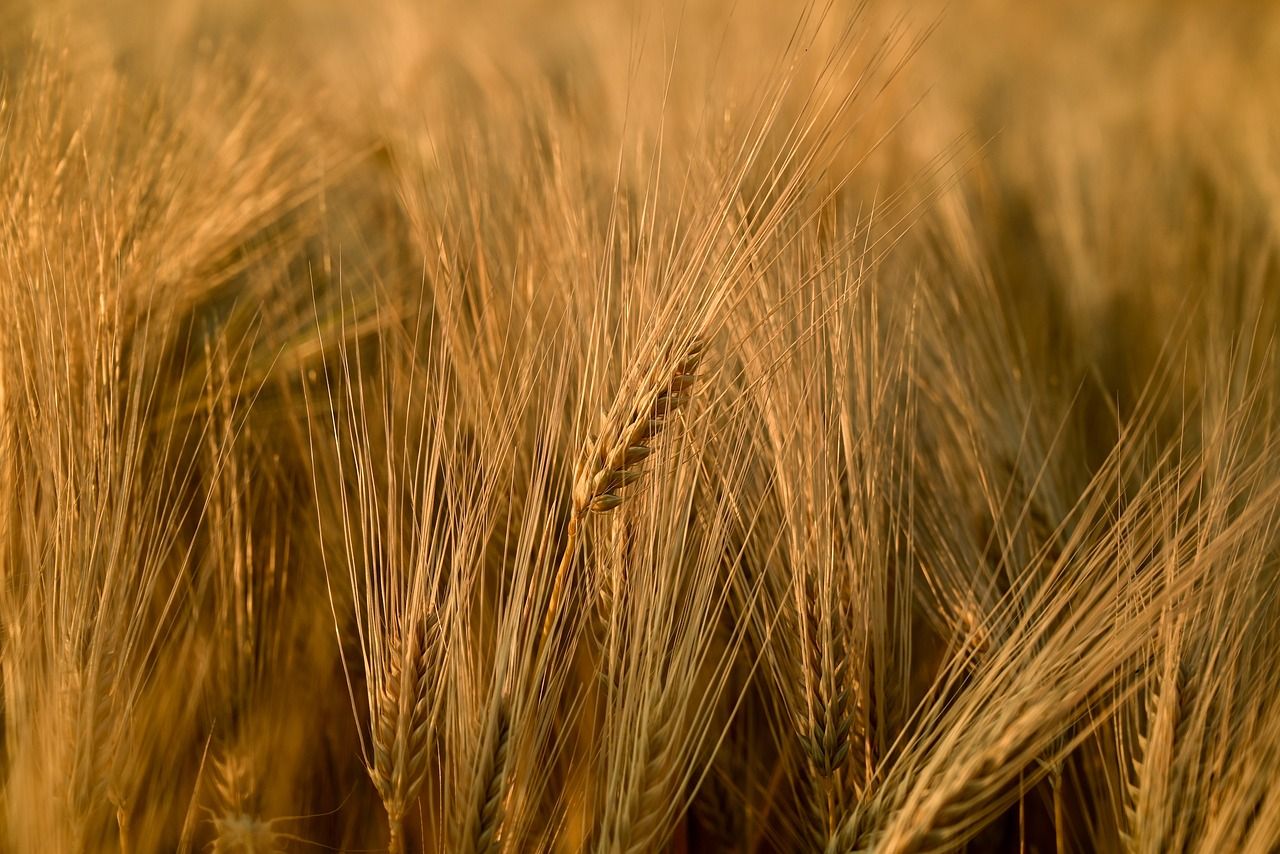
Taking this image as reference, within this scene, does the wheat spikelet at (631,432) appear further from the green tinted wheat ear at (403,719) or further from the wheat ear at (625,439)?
the green tinted wheat ear at (403,719)

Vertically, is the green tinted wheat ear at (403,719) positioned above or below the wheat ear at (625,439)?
below

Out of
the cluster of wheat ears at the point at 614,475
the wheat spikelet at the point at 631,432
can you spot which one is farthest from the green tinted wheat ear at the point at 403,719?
the wheat spikelet at the point at 631,432

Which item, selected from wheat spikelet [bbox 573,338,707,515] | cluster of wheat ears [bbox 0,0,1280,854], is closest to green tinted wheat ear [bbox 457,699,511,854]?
cluster of wheat ears [bbox 0,0,1280,854]

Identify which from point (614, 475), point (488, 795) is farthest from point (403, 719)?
point (614, 475)

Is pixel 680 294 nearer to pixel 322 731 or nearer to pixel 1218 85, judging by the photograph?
pixel 322 731

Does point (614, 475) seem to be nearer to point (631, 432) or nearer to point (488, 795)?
point (631, 432)

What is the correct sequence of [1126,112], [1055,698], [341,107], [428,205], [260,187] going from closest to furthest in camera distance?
1. [1055,698]
2. [428,205]
3. [260,187]
4. [341,107]
5. [1126,112]

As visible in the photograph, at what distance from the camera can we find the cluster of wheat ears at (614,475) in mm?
595

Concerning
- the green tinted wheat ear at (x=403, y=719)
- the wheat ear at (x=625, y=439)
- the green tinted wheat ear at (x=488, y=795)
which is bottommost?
the green tinted wheat ear at (x=488, y=795)

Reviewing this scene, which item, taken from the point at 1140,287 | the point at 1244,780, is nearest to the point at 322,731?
the point at 1244,780

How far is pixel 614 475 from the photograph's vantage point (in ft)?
1.90

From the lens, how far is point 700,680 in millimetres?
858

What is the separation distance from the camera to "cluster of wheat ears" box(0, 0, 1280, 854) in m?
0.60

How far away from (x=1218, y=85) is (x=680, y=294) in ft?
5.40
